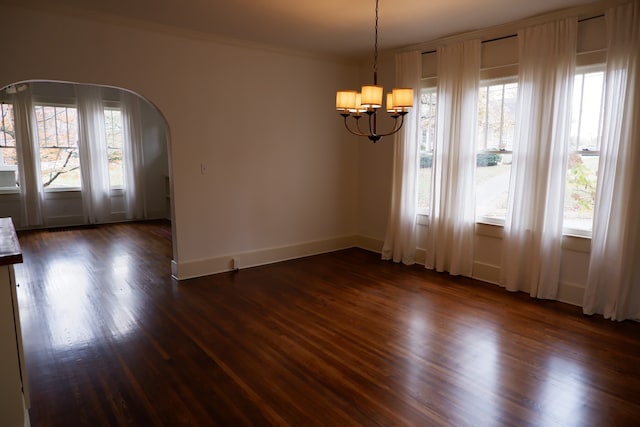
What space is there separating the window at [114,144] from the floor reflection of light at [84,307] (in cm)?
379

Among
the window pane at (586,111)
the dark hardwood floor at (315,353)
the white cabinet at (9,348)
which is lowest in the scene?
the dark hardwood floor at (315,353)

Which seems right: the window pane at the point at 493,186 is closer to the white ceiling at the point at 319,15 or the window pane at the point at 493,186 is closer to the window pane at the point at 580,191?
the window pane at the point at 580,191

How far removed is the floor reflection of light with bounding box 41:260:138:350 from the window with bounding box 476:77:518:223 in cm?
400

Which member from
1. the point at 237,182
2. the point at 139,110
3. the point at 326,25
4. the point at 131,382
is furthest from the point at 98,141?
the point at 131,382

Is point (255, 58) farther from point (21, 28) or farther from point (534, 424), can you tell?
point (534, 424)

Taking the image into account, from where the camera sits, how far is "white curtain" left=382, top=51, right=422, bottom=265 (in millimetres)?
5230

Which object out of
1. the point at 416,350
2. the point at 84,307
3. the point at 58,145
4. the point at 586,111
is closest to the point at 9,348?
the point at 84,307

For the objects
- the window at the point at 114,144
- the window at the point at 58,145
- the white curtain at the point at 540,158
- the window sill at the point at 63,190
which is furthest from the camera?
the window at the point at 114,144

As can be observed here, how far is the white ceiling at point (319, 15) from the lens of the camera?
3.68m

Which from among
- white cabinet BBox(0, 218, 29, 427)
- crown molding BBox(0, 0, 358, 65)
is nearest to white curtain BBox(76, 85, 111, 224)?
crown molding BBox(0, 0, 358, 65)

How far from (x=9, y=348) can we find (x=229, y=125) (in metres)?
3.56

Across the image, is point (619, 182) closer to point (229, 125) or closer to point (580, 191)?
point (580, 191)

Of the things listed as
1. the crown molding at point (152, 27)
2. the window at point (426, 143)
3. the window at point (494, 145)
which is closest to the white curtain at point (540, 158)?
the window at point (494, 145)

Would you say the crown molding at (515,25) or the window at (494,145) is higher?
the crown molding at (515,25)
